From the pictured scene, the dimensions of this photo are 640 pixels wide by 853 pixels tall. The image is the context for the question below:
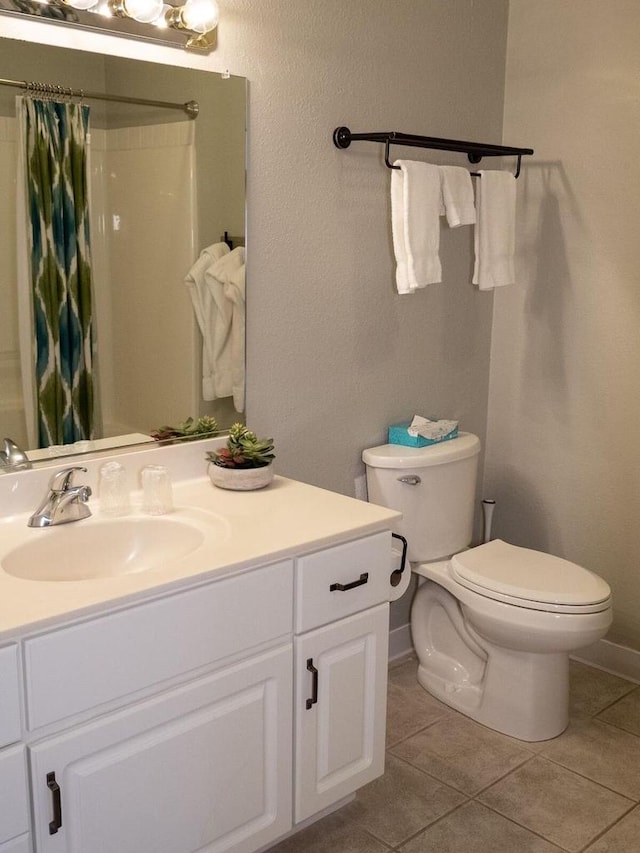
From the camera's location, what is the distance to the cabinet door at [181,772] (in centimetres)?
145

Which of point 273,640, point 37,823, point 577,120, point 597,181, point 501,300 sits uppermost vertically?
point 577,120

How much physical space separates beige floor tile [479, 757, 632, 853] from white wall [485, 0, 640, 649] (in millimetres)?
674

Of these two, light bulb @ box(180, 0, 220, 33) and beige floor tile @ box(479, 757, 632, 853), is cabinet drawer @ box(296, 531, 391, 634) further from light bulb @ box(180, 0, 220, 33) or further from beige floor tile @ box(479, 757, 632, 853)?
light bulb @ box(180, 0, 220, 33)

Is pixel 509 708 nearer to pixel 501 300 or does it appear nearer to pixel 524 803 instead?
pixel 524 803

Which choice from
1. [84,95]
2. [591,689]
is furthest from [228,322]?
[591,689]

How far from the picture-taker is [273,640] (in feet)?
5.69

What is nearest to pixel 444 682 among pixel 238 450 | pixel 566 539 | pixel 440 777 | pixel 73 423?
pixel 440 777

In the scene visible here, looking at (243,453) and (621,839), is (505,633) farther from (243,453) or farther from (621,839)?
(243,453)

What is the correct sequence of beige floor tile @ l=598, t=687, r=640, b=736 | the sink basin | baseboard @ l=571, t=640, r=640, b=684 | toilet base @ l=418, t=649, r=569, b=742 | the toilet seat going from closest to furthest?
1. the sink basin
2. the toilet seat
3. toilet base @ l=418, t=649, r=569, b=742
4. beige floor tile @ l=598, t=687, r=640, b=736
5. baseboard @ l=571, t=640, r=640, b=684

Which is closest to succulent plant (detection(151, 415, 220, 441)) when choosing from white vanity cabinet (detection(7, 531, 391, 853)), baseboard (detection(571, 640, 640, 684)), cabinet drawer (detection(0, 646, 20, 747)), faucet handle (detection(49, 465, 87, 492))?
faucet handle (detection(49, 465, 87, 492))

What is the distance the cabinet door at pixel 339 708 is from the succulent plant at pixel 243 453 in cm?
44

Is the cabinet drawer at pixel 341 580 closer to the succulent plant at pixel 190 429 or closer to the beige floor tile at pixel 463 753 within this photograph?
the succulent plant at pixel 190 429

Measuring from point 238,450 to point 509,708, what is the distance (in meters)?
1.10

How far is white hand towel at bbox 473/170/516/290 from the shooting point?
260cm
